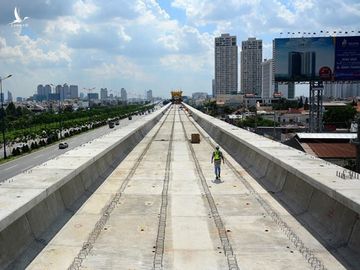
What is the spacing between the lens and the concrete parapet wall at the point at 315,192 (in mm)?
9602

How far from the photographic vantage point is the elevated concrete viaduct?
355 inches

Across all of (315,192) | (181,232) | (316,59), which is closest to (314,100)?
(316,59)

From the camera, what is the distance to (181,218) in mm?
11961

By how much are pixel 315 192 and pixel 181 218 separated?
3529 mm

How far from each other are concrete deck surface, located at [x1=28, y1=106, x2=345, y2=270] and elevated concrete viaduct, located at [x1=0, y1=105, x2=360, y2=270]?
0.08 ft

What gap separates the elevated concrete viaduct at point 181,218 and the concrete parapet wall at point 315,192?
0.10ft

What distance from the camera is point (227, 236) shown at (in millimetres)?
10508

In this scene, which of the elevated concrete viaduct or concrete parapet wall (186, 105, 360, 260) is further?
concrete parapet wall (186, 105, 360, 260)

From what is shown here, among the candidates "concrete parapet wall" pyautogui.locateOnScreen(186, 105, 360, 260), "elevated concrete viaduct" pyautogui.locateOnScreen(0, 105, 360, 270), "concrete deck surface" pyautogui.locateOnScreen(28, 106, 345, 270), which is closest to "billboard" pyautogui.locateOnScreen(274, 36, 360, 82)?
"concrete parapet wall" pyautogui.locateOnScreen(186, 105, 360, 260)

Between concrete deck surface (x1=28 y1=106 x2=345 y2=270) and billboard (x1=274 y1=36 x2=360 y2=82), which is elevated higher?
billboard (x1=274 y1=36 x2=360 y2=82)

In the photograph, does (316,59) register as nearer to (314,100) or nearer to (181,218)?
(314,100)

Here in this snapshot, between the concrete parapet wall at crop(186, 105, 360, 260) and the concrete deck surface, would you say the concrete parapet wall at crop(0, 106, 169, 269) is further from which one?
the concrete parapet wall at crop(186, 105, 360, 260)

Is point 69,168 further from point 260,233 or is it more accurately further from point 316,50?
point 316,50

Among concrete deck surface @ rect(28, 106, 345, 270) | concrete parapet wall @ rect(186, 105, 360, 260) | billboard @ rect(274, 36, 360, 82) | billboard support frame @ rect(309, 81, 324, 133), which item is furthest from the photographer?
billboard support frame @ rect(309, 81, 324, 133)
